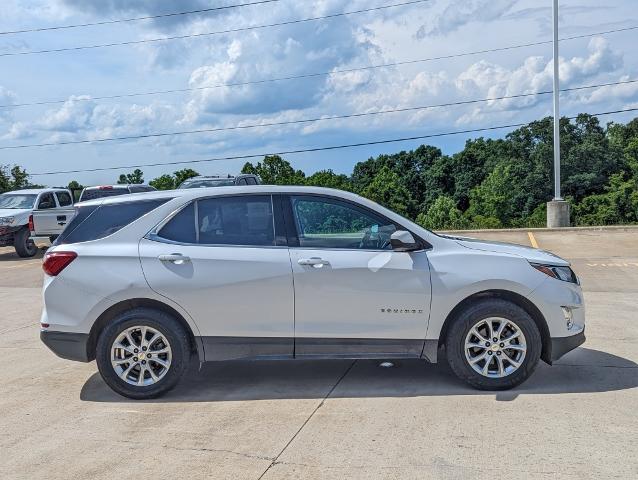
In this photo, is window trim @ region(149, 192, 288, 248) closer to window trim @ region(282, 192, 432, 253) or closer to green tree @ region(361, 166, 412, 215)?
window trim @ region(282, 192, 432, 253)

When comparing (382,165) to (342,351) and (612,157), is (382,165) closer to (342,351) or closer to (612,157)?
(612,157)

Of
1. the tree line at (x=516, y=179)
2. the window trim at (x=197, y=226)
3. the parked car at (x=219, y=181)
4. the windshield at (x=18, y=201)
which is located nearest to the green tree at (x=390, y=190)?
the tree line at (x=516, y=179)

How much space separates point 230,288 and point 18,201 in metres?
16.4

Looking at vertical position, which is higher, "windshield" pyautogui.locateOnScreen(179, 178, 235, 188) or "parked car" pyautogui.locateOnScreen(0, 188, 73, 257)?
"windshield" pyautogui.locateOnScreen(179, 178, 235, 188)

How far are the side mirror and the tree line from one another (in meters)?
38.2

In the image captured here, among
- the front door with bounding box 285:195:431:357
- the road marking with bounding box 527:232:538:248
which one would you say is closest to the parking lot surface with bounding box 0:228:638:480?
the front door with bounding box 285:195:431:357

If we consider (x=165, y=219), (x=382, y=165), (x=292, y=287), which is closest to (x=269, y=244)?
(x=292, y=287)

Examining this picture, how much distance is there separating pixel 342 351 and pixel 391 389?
0.56 metres

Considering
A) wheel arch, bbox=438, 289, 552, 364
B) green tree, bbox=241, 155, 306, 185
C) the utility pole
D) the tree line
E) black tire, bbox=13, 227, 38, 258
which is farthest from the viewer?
the tree line

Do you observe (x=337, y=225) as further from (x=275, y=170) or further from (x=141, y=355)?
(x=275, y=170)

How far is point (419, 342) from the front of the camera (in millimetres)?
5301

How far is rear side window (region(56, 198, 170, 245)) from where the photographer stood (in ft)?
17.8

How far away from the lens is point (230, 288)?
17.1ft

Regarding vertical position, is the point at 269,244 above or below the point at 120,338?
A: above
